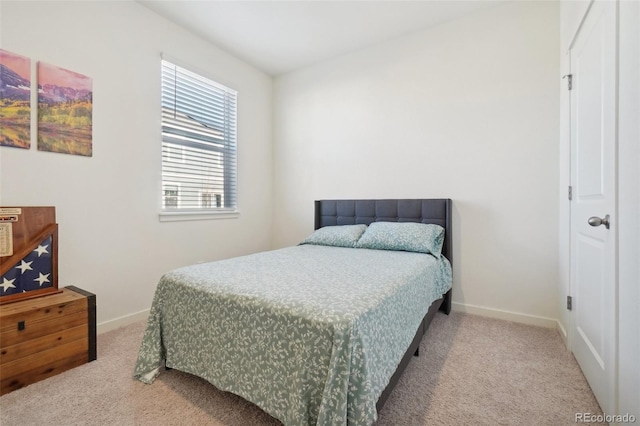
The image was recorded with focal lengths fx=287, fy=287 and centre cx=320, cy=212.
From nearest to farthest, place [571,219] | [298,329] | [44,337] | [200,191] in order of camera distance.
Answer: [298,329]
[44,337]
[571,219]
[200,191]

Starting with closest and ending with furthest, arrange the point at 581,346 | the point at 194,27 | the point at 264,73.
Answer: the point at 581,346, the point at 194,27, the point at 264,73

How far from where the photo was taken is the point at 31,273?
1.79 m

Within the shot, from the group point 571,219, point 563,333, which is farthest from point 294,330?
point 563,333

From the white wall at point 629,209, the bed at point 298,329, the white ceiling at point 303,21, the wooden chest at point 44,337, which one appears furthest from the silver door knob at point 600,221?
the wooden chest at point 44,337

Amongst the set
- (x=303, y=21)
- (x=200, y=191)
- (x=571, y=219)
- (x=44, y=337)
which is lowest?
(x=44, y=337)

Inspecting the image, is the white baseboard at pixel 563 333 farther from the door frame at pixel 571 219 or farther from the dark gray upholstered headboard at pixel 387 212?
the dark gray upholstered headboard at pixel 387 212

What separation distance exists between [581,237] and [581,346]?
2.11ft

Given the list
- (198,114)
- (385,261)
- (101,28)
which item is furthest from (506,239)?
(101,28)

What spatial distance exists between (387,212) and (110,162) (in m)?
2.52

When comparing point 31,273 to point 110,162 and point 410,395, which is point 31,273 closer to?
point 110,162

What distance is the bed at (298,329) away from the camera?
3.36ft

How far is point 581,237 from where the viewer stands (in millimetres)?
1709

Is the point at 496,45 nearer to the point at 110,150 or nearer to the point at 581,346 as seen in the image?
the point at 581,346

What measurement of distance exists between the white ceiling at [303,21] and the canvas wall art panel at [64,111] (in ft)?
3.24
